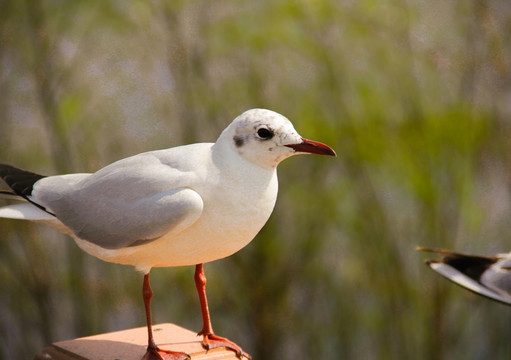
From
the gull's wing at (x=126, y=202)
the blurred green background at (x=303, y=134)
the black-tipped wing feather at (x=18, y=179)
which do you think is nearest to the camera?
the gull's wing at (x=126, y=202)

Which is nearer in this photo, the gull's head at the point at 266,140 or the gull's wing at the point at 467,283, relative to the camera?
the gull's head at the point at 266,140

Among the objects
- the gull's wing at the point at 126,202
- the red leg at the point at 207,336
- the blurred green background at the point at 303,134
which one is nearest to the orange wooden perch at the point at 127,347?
the red leg at the point at 207,336

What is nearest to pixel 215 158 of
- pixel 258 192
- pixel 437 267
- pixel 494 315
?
pixel 258 192

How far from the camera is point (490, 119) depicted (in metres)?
2.02

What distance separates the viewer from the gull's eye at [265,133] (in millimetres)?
808

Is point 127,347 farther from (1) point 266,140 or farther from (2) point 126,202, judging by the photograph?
(1) point 266,140

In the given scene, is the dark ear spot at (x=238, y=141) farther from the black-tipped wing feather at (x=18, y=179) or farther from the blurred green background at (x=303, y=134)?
Answer: the blurred green background at (x=303, y=134)

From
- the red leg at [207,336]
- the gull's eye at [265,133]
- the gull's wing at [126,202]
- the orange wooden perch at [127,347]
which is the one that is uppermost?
the gull's eye at [265,133]

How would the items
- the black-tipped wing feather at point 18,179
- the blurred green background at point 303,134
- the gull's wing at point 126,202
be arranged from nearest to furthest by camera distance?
the gull's wing at point 126,202 → the black-tipped wing feather at point 18,179 → the blurred green background at point 303,134

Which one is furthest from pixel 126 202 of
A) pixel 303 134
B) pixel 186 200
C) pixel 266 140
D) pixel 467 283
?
pixel 303 134

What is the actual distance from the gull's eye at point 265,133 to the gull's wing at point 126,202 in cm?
10

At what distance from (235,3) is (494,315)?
4.14ft

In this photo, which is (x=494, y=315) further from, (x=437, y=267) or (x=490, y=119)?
(x=437, y=267)

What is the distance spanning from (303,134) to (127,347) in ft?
3.76
